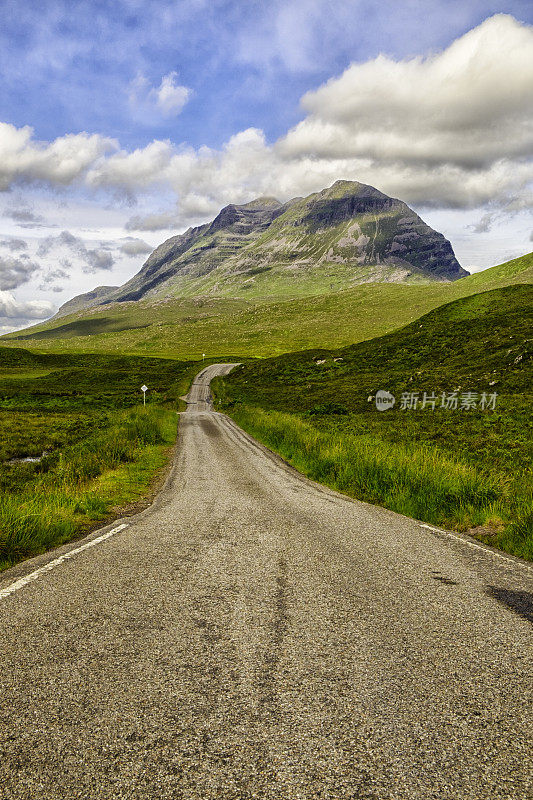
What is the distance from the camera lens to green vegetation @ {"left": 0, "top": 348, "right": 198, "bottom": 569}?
8.34 meters

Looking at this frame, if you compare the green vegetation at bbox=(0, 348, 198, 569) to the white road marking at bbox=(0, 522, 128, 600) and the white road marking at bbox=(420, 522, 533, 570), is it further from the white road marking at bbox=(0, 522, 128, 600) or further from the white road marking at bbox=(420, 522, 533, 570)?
the white road marking at bbox=(420, 522, 533, 570)

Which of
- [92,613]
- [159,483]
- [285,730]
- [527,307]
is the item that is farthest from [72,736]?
[527,307]

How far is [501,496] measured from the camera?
10.3 meters

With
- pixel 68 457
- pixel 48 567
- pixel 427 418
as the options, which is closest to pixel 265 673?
pixel 48 567

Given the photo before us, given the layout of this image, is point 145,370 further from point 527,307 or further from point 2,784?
point 2,784

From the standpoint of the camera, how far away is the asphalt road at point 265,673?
9.37 feet

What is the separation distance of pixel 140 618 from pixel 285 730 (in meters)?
2.35

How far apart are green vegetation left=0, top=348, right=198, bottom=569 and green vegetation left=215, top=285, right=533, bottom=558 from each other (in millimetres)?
7238

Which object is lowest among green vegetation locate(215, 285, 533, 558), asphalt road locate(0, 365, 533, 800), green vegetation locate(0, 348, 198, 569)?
green vegetation locate(0, 348, 198, 569)

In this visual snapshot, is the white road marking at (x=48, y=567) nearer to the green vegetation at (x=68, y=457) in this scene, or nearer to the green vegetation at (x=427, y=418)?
the green vegetation at (x=68, y=457)

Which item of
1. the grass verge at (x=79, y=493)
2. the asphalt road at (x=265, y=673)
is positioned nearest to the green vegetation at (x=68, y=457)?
the grass verge at (x=79, y=493)

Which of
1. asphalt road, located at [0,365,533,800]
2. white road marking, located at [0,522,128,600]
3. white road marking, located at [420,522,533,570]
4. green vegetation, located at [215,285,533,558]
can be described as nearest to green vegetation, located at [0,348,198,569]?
white road marking, located at [0,522,128,600]

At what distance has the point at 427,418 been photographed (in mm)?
28391

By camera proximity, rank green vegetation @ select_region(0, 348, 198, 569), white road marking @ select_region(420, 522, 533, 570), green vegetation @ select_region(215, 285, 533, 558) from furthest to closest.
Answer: green vegetation @ select_region(215, 285, 533, 558) < green vegetation @ select_region(0, 348, 198, 569) < white road marking @ select_region(420, 522, 533, 570)
